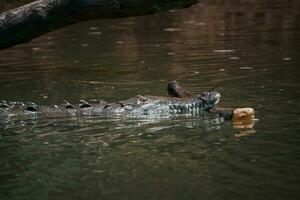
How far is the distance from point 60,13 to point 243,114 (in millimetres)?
2978

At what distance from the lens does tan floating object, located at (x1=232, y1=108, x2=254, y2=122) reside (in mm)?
9367

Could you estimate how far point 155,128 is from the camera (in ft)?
30.2

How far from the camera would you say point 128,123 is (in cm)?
957

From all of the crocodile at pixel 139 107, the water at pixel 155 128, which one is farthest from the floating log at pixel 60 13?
the crocodile at pixel 139 107

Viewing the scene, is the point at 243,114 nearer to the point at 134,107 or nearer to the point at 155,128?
the point at 155,128

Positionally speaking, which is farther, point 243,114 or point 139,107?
point 139,107

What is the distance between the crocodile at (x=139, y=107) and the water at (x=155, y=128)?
286 millimetres

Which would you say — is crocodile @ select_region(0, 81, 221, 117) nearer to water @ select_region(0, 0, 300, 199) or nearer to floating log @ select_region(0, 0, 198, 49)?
water @ select_region(0, 0, 300, 199)

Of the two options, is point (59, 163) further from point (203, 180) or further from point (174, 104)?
point (174, 104)

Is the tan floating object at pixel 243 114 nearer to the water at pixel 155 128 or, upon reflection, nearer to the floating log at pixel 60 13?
the water at pixel 155 128

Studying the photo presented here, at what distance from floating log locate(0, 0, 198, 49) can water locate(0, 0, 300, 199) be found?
4.40 feet

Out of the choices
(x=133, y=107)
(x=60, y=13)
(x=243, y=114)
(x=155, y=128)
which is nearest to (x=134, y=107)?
(x=133, y=107)

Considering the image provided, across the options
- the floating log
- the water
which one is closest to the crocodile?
the water

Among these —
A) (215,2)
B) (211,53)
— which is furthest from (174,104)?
(215,2)
